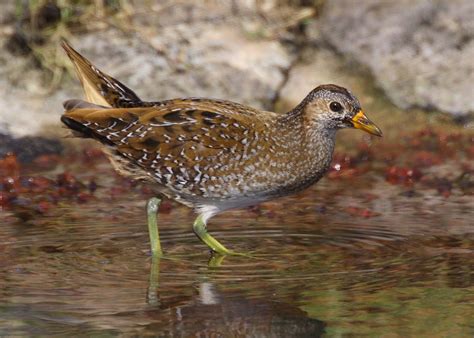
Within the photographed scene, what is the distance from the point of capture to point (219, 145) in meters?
7.93

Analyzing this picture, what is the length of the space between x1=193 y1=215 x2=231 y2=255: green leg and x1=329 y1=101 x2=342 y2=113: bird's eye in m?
1.15

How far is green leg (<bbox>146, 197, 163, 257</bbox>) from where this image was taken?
788cm

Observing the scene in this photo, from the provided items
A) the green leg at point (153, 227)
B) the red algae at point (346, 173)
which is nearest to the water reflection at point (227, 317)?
the green leg at point (153, 227)

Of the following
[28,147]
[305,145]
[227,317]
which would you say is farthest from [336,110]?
[28,147]

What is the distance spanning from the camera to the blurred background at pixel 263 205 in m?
6.49

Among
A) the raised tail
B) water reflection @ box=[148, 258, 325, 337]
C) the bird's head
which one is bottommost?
water reflection @ box=[148, 258, 325, 337]

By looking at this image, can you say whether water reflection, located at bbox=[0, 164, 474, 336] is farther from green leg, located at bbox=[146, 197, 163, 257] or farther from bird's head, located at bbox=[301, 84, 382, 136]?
bird's head, located at bbox=[301, 84, 382, 136]

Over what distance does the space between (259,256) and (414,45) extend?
178 inches

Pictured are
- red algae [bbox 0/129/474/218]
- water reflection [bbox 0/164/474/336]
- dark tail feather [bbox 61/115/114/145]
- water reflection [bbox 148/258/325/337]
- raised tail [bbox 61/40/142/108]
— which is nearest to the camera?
water reflection [bbox 148/258/325/337]

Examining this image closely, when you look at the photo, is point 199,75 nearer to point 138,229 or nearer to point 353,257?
point 138,229

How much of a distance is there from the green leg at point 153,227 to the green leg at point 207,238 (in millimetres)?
270

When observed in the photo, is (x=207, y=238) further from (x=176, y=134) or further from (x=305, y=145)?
(x=305, y=145)

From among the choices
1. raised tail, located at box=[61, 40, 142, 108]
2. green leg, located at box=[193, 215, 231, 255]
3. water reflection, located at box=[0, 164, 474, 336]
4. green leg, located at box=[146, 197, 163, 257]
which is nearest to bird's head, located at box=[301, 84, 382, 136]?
water reflection, located at box=[0, 164, 474, 336]

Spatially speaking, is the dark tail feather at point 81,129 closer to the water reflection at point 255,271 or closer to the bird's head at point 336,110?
the water reflection at point 255,271
